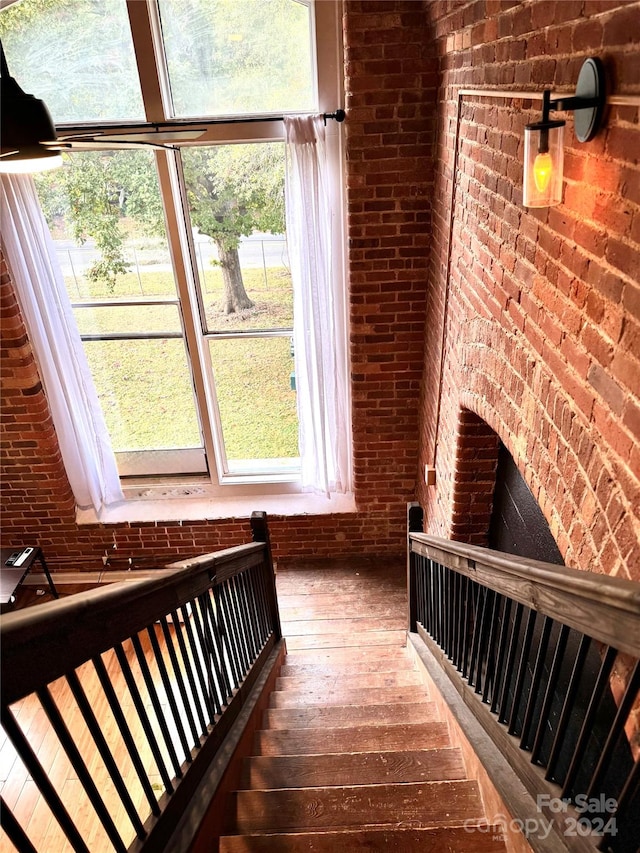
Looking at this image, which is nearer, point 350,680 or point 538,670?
point 538,670

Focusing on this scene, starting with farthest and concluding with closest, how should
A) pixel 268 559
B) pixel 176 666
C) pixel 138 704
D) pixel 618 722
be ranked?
pixel 268 559 → pixel 176 666 → pixel 138 704 → pixel 618 722

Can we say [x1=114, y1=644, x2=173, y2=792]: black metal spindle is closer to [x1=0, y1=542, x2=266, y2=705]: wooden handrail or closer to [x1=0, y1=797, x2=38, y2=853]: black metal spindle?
[x1=0, y1=542, x2=266, y2=705]: wooden handrail

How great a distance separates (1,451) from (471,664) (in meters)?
3.42

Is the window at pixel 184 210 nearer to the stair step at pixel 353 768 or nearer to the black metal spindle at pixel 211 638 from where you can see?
the black metal spindle at pixel 211 638

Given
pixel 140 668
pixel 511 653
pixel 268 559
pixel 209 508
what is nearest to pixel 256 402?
pixel 209 508

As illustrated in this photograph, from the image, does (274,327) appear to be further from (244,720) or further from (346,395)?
(244,720)

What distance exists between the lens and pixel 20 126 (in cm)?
214

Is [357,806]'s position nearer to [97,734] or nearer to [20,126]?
[97,734]

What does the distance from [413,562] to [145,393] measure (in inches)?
89.2

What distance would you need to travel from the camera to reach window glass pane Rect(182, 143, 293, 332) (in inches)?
142

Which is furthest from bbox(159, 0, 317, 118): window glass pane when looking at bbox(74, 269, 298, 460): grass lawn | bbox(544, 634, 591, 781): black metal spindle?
bbox(544, 634, 591, 781): black metal spindle

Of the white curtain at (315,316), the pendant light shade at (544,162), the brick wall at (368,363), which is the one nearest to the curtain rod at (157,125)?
the white curtain at (315,316)

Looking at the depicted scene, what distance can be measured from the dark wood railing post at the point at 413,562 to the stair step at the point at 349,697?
44cm

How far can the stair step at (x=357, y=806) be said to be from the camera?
193 cm
